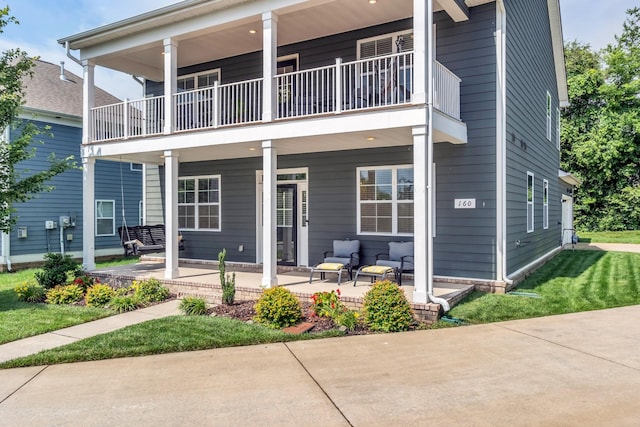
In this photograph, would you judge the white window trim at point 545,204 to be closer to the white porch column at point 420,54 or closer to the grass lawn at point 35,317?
the white porch column at point 420,54

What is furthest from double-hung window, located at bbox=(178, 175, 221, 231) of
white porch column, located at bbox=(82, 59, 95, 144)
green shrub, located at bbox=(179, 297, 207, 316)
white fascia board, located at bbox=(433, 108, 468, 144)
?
white fascia board, located at bbox=(433, 108, 468, 144)

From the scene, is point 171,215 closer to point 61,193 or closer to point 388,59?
point 388,59

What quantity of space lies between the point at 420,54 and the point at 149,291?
6441 mm

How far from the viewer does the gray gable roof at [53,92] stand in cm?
1440

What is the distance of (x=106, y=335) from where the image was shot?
6129mm

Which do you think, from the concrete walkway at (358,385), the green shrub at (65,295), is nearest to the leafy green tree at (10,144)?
the green shrub at (65,295)

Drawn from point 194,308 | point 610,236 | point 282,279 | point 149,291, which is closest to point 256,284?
point 282,279

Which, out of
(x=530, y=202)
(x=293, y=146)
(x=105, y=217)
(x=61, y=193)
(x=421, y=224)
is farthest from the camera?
(x=105, y=217)

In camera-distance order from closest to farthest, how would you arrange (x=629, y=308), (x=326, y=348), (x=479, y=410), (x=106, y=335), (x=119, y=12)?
(x=479, y=410), (x=326, y=348), (x=106, y=335), (x=629, y=308), (x=119, y=12)

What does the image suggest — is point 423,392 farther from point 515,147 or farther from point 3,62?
point 3,62

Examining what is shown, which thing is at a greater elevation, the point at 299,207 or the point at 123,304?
the point at 299,207

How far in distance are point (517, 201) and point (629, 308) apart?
292 centimetres

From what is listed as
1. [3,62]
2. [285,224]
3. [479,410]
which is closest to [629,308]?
[479,410]

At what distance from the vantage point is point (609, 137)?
2483 centimetres
